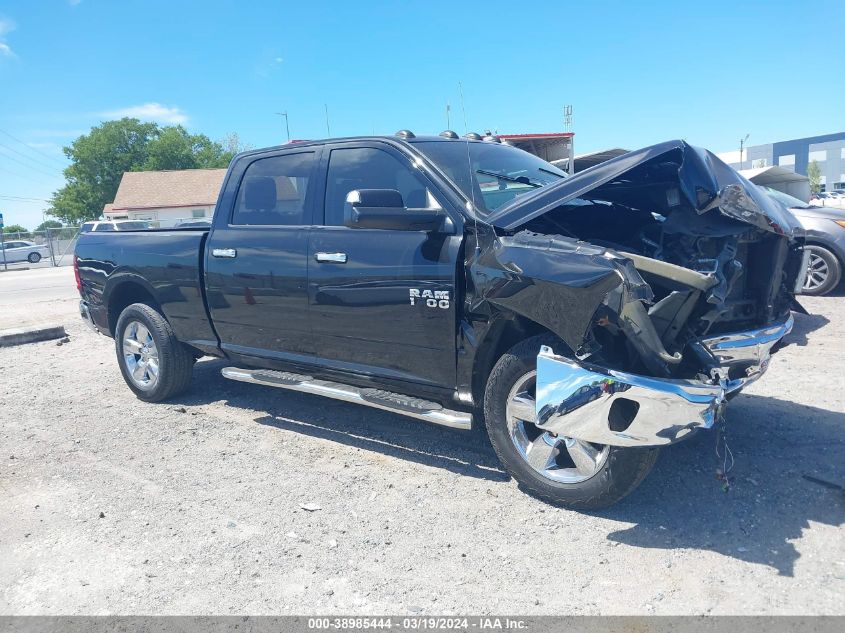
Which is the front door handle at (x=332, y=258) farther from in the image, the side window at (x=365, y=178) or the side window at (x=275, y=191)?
the side window at (x=275, y=191)

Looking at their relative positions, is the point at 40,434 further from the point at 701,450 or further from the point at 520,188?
the point at 701,450

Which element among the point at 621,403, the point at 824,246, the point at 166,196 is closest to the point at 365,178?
the point at 621,403

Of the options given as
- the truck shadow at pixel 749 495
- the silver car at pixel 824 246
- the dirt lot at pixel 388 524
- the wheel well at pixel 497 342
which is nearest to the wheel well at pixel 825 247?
the silver car at pixel 824 246

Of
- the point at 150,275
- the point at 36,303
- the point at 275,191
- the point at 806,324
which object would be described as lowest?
the point at 36,303

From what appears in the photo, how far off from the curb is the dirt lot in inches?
170

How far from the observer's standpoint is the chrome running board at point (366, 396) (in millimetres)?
3711

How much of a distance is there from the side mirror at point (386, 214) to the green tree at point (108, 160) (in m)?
65.9

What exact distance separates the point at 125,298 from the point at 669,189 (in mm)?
4866

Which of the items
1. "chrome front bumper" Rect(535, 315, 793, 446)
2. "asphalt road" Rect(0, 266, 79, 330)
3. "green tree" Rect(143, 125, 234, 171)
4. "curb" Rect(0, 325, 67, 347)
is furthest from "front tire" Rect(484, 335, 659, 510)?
"green tree" Rect(143, 125, 234, 171)

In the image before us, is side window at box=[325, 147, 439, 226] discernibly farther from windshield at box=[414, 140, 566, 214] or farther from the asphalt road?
the asphalt road

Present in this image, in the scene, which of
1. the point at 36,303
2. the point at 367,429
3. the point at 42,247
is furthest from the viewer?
the point at 42,247

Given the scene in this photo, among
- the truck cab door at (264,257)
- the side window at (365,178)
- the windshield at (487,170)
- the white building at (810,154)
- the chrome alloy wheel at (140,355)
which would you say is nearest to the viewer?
the windshield at (487,170)

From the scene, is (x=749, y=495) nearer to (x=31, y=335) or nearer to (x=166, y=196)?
(x=31, y=335)

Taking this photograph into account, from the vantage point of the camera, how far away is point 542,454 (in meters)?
3.46
